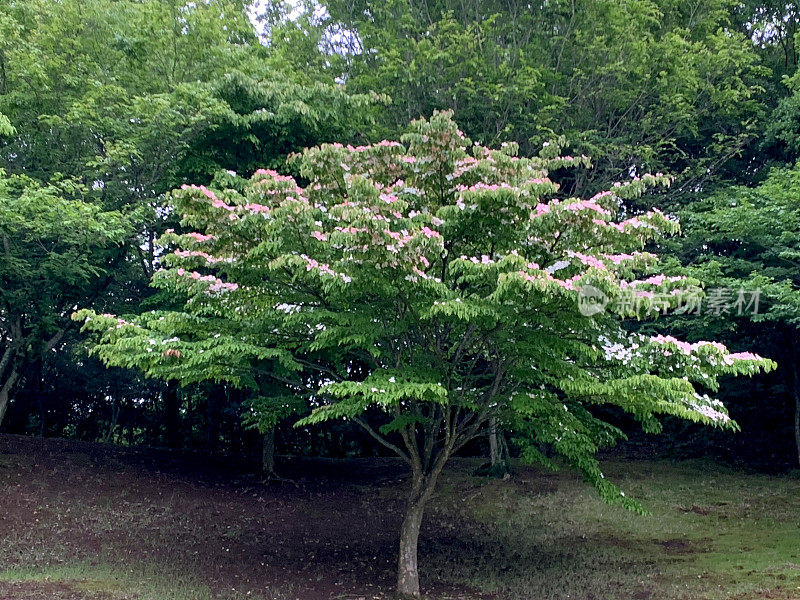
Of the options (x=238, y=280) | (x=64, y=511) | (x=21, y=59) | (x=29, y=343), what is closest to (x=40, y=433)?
(x=29, y=343)

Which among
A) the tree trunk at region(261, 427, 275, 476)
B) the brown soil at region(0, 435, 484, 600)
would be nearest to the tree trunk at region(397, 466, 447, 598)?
the brown soil at region(0, 435, 484, 600)

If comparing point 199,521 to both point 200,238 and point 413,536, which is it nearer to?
point 413,536

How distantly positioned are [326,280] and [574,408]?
434 centimetres

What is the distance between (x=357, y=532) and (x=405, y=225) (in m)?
7.47

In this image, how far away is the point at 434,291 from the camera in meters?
7.33

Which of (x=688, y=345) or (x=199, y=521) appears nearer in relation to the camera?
(x=688, y=345)

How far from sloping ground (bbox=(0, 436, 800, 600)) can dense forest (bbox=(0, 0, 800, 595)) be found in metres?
1.51

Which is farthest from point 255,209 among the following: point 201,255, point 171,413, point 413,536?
point 171,413

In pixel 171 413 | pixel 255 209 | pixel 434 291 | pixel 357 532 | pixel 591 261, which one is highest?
pixel 255 209

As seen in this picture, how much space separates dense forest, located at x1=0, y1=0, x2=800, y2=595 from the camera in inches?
295

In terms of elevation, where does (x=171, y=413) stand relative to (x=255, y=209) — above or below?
below

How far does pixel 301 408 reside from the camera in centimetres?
1071

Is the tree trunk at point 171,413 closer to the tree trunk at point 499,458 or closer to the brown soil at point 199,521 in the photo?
the brown soil at point 199,521

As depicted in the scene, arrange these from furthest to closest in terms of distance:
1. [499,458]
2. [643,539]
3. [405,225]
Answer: [499,458] → [643,539] → [405,225]
